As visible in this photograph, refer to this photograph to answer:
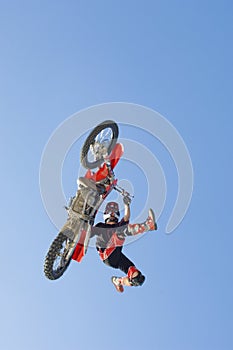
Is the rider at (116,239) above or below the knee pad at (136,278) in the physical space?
above

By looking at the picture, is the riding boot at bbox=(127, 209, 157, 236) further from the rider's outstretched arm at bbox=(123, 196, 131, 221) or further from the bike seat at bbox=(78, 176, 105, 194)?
the bike seat at bbox=(78, 176, 105, 194)

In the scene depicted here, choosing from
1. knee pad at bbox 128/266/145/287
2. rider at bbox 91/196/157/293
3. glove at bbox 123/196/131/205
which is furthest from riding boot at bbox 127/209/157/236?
knee pad at bbox 128/266/145/287

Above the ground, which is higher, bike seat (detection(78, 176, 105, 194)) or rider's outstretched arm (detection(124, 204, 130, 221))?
bike seat (detection(78, 176, 105, 194))

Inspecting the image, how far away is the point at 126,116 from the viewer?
13.8 metres

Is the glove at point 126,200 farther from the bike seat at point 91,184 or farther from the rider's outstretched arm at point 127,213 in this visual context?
the bike seat at point 91,184

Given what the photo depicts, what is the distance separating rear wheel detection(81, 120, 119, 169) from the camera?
13.6 m

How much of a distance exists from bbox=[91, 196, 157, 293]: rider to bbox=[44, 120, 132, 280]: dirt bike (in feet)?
1.86

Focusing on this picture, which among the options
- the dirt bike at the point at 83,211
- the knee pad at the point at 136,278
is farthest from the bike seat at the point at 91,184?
the knee pad at the point at 136,278

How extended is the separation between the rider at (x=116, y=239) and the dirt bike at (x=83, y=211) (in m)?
0.57

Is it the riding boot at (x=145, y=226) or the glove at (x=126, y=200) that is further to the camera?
the glove at (x=126, y=200)

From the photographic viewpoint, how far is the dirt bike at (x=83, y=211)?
12.8 m

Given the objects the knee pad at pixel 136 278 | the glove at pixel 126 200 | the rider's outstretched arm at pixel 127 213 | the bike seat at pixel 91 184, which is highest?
the bike seat at pixel 91 184

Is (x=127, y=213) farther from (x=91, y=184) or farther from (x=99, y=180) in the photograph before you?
(x=91, y=184)

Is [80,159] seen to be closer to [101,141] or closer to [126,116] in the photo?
[101,141]
